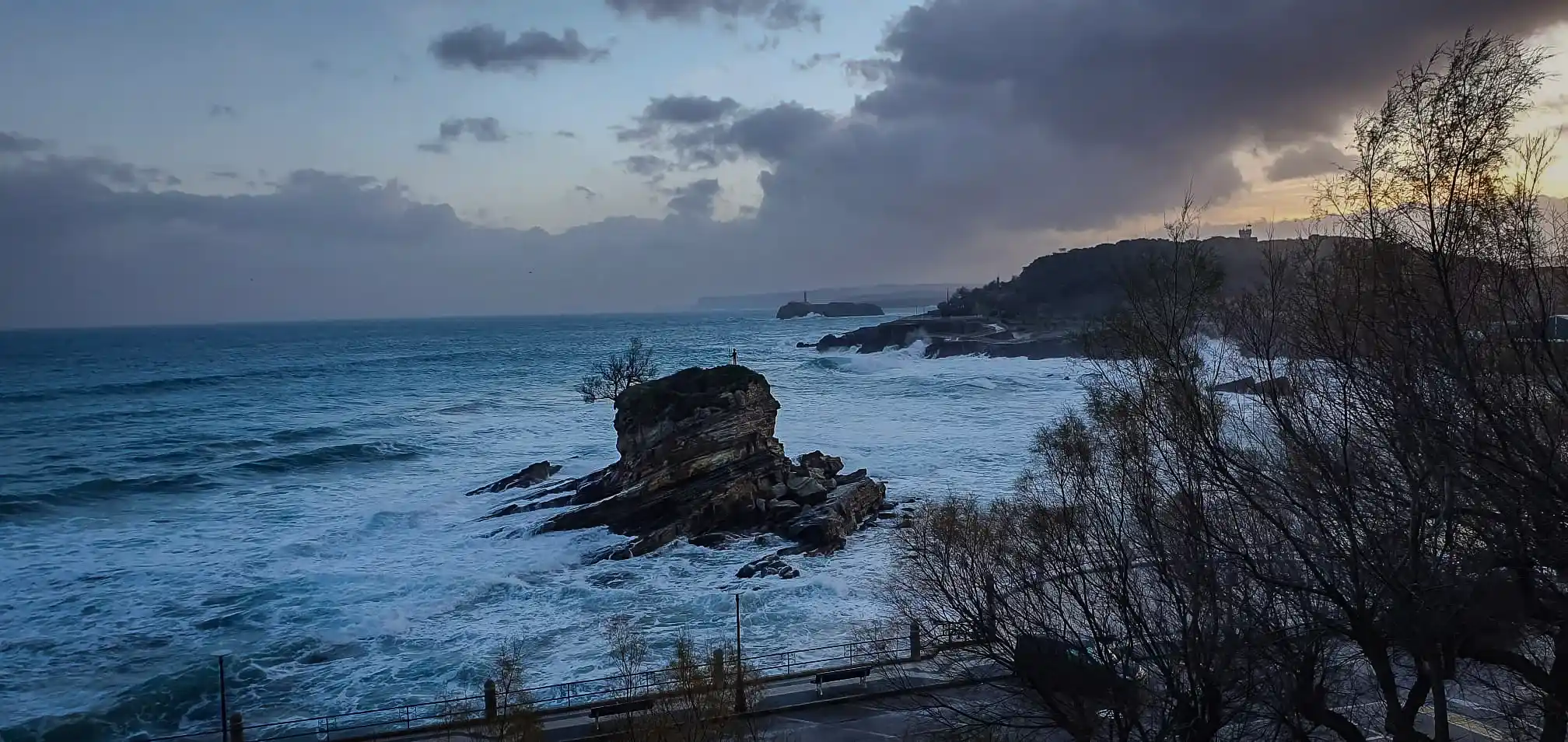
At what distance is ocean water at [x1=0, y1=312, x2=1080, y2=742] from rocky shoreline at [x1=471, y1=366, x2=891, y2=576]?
3.82ft

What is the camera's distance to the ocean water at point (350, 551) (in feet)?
71.6

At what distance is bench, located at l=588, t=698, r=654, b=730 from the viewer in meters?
13.2

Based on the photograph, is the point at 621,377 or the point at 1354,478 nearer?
the point at 1354,478

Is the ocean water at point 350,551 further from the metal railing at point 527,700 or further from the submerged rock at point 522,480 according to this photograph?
the submerged rock at point 522,480

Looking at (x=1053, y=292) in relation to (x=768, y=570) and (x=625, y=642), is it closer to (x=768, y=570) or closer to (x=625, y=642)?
(x=768, y=570)

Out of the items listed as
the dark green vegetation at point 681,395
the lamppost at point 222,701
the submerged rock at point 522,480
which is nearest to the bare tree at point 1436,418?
the lamppost at point 222,701

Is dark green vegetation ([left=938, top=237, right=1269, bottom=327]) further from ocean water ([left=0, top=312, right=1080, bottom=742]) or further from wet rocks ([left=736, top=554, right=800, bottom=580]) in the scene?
wet rocks ([left=736, top=554, right=800, bottom=580])

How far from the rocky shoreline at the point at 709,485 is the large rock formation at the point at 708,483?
42 millimetres

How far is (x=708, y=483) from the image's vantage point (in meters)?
33.5

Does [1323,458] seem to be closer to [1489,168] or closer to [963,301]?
[1489,168]

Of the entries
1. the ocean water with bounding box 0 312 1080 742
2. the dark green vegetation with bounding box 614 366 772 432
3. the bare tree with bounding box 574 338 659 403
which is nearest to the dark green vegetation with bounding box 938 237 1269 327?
the ocean water with bounding box 0 312 1080 742

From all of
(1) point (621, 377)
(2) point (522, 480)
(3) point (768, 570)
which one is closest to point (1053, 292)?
(1) point (621, 377)

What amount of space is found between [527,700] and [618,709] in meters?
1.79

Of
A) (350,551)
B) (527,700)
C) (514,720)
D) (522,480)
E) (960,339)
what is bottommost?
(350,551)
